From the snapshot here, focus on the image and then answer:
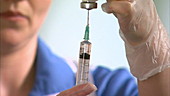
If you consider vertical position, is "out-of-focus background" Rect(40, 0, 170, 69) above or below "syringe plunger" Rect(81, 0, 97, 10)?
below

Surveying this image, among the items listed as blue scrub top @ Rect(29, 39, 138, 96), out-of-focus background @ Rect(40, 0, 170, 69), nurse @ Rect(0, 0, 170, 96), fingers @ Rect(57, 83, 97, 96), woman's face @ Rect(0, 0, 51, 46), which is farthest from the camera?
out-of-focus background @ Rect(40, 0, 170, 69)

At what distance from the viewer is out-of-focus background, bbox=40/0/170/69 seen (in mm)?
1559

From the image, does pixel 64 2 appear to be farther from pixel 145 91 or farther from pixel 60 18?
pixel 145 91

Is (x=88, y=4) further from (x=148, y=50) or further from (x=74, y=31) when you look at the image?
(x=74, y=31)

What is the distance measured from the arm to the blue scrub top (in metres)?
0.36

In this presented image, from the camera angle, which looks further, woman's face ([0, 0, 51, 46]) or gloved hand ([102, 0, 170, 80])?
woman's face ([0, 0, 51, 46])

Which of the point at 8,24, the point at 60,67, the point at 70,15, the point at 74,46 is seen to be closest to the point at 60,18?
the point at 70,15

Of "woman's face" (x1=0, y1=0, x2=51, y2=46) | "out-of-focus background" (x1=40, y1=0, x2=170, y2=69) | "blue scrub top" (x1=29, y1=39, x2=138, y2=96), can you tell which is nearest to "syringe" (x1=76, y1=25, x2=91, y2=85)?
"woman's face" (x1=0, y1=0, x2=51, y2=46)

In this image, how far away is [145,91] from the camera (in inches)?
35.5

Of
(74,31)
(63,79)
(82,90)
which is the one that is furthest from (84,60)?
(74,31)

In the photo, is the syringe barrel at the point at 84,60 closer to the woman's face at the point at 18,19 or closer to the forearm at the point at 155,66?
the forearm at the point at 155,66

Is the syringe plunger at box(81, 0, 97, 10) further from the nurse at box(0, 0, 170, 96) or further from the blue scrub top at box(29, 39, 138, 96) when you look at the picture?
the blue scrub top at box(29, 39, 138, 96)

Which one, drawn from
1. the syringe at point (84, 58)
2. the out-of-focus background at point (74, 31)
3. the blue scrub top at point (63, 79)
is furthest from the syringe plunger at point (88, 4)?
the out-of-focus background at point (74, 31)

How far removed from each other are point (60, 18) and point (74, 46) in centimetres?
17
